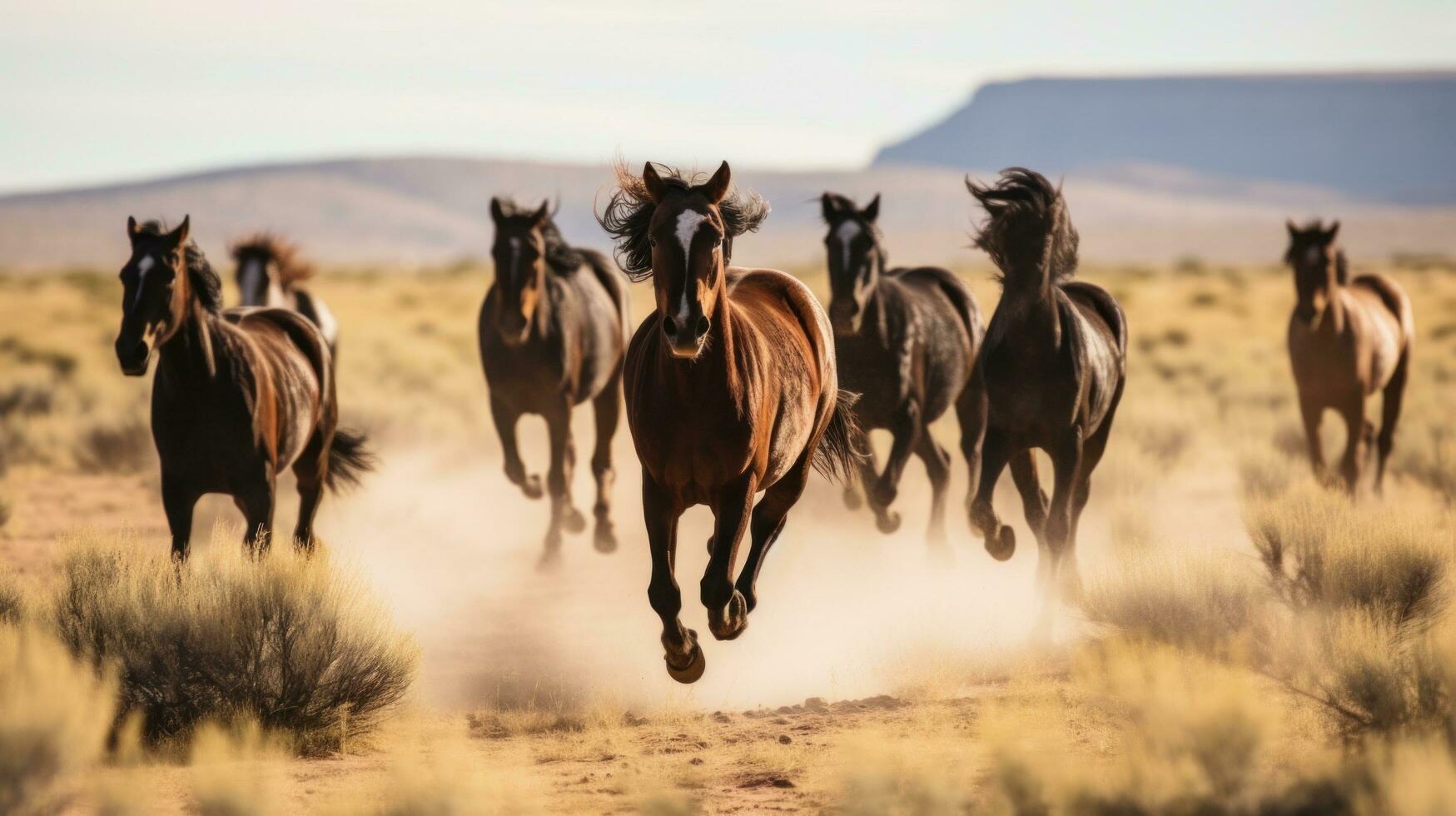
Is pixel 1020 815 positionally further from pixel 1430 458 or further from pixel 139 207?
pixel 139 207

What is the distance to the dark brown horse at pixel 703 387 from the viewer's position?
5.66 metres

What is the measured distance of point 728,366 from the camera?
234 inches

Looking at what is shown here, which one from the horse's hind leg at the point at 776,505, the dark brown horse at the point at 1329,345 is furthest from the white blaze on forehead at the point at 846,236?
the dark brown horse at the point at 1329,345

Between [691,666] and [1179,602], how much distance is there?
2.92m

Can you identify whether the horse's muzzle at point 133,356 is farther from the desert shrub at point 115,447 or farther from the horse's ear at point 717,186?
the desert shrub at point 115,447

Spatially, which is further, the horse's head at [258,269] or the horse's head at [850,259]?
the horse's head at [258,269]

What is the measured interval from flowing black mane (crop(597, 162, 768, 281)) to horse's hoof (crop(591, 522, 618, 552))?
216 inches

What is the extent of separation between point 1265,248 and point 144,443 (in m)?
115

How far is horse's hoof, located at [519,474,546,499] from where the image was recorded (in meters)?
12.0

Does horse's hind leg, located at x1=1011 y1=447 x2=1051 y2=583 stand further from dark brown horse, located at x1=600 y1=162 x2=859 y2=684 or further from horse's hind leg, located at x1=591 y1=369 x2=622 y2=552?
horse's hind leg, located at x1=591 y1=369 x2=622 y2=552

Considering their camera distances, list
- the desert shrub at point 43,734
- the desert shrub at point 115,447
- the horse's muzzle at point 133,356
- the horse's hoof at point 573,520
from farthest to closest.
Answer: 1. the desert shrub at point 115,447
2. the horse's hoof at point 573,520
3. the horse's muzzle at point 133,356
4. the desert shrub at point 43,734

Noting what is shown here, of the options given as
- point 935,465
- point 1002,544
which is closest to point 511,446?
point 935,465

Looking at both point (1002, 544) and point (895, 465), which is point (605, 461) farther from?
point (1002, 544)

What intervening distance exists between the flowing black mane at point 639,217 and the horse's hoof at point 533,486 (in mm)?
5455
